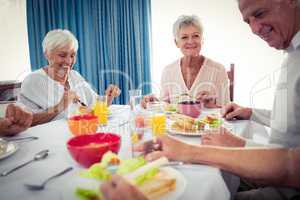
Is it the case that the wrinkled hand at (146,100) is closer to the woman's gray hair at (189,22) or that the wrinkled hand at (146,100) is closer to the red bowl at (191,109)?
the red bowl at (191,109)

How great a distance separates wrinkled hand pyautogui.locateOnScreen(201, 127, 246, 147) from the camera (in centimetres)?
94

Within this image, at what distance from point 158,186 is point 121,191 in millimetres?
99

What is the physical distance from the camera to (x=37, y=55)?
358 centimetres

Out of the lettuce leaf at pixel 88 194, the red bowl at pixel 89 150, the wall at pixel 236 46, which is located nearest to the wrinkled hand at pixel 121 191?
the lettuce leaf at pixel 88 194

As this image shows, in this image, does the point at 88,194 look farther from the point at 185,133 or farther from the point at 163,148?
the point at 185,133

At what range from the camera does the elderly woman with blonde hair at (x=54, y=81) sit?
1852 millimetres

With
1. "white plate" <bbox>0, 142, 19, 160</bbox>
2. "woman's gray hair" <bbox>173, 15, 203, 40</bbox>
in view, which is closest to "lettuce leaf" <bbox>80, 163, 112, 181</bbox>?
"white plate" <bbox>0, 142, 19, 160</bbox>

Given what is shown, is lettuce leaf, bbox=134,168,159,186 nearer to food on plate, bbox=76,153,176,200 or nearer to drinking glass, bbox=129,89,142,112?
food on plate, bbox=76,153,176,200

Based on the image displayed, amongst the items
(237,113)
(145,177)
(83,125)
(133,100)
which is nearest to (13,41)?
(133,100)

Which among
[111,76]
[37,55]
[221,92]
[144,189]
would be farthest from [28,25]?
[144,189]

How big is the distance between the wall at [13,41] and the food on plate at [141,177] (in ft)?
10.0

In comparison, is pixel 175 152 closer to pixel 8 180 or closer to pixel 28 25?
pixel 8 180

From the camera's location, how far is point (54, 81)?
1.99 metres

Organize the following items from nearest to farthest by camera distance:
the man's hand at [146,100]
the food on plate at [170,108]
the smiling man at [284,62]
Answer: the smiling man at [284,62] → the food on plate at [170,108] → the man's hand at [146,100]
